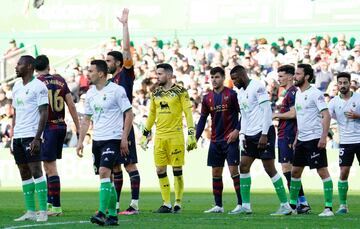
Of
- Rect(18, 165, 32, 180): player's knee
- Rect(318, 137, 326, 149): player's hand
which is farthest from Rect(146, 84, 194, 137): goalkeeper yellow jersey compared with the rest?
Rect(18, 165, 32, 180): player's knee

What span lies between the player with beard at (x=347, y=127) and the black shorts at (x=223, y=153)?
5.66 feet

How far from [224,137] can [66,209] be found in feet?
10.0

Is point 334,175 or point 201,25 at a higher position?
point 201,25

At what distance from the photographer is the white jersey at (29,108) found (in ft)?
48.3

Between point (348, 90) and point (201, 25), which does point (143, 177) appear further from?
point (348, 90)

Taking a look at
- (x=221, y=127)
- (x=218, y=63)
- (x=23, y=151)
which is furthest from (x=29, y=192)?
(x=218, y=63)

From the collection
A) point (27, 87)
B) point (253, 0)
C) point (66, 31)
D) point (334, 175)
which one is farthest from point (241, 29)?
point (27, 87)

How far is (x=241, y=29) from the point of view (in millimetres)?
33719

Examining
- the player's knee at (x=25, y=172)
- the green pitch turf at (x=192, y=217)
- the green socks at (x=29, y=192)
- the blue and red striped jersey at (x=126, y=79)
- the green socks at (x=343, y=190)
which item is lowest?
the green pitch turf at (x=192, y=217)

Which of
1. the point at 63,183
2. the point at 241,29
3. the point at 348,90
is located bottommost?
the point at 63,183

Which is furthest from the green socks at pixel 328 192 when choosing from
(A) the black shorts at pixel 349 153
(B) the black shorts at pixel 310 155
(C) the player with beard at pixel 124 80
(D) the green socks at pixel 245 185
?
(C) the player with beard at pixel 124 80

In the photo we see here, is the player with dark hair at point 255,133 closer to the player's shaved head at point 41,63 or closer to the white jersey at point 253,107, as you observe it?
the white jersey at point 253,107

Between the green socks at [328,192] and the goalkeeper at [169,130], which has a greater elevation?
the goalkeeper at [169,130]

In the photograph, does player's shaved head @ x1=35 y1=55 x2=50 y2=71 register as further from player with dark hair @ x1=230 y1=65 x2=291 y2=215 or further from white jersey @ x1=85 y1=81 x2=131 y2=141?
player with dark hair @ x1=230 y1=65 x2=291 y2=215
